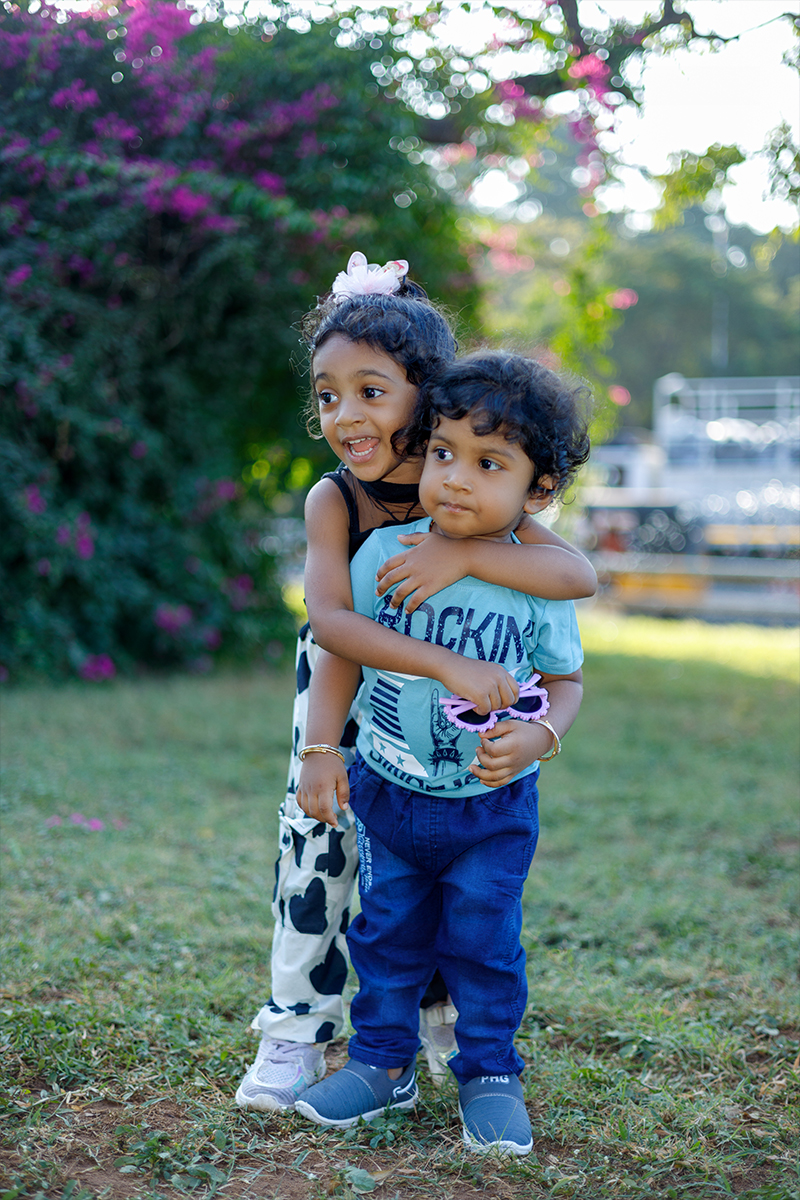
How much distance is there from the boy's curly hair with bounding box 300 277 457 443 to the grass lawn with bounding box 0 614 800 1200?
119 cm

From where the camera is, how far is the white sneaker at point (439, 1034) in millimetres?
2068

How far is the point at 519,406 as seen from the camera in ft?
5.44

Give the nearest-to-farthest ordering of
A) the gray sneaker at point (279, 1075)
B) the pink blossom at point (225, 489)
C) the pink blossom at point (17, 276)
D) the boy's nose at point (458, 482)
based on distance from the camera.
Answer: the boy's nose at point (458, 482), the gray sneaker at point (279, 1075), the pink blossom at point (17, 276), the pink blossom at point (225, 489)

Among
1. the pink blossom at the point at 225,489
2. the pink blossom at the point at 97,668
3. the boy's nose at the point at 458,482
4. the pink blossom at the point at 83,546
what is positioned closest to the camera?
the boy's nose at the point at 458,482

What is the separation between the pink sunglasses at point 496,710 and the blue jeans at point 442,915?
125 mm

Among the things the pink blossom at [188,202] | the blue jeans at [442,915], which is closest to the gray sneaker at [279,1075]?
the blue jeans at [442,915]

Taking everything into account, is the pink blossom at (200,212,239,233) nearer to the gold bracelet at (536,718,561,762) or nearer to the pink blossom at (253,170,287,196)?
the pink blossom at (253,170,287,196)

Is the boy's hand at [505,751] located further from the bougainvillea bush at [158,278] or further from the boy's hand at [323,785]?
the bougainvillea bush at [158,278]

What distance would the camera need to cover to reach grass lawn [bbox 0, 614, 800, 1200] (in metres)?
1.74

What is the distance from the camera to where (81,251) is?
207 inches

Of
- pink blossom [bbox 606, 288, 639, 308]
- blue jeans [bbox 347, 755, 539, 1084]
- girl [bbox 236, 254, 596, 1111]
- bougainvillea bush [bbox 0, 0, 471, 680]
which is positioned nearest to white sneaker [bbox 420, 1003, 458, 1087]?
girl [bbox 236, 254, 596, 1111]

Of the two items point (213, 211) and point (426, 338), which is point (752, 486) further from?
point (426, 338)

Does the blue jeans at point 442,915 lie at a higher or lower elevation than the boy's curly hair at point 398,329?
lower

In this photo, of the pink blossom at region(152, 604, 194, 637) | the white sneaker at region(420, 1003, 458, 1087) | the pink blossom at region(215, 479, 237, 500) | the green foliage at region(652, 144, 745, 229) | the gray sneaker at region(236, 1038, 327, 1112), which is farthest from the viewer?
the pink blossom at region(215, 479, 237, 500)
